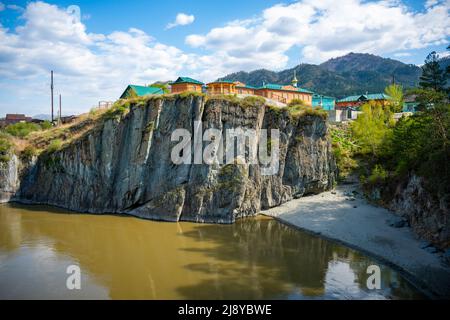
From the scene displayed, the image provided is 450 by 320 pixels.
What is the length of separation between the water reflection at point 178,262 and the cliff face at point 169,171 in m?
2.46

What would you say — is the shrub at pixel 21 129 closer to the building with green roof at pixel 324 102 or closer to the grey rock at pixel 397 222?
the building with green roof at pixel 324 102

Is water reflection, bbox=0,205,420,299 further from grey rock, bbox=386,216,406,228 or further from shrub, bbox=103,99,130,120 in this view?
shrub, bbox=103,99,130,120

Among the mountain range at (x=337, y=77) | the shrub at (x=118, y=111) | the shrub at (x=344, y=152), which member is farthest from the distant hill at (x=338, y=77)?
the shrub at (x=118, y=111)

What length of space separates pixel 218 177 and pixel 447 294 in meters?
18.2

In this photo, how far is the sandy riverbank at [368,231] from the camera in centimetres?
1725

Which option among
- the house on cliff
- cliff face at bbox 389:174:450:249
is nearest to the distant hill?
the house on cliff

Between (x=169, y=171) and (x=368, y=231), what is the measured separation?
1732 cm

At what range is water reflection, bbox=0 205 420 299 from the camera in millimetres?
16219

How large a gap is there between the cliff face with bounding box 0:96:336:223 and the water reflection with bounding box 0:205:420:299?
246 centimetres

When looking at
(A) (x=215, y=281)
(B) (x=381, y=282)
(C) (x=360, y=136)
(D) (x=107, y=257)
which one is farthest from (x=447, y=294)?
(C) (x=360, y=136)

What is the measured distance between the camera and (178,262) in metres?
19.5

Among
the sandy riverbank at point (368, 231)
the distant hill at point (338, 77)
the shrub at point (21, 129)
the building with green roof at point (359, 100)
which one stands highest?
the distant hill at point (338, 77)

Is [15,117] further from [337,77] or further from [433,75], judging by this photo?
[337,77]

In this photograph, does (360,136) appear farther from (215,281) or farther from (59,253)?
(59,253)
